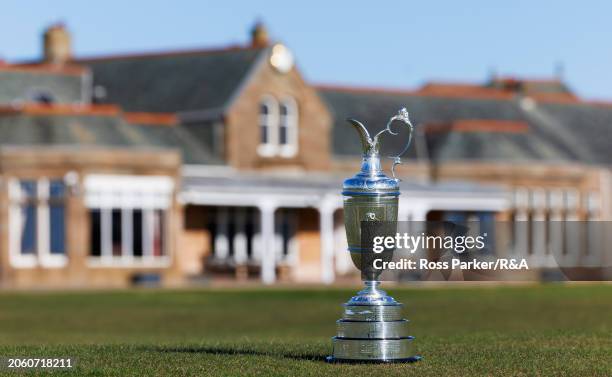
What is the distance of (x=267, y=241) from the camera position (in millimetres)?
52625

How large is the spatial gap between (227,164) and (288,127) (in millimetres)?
2841

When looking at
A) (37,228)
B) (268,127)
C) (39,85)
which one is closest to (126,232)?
(37,228)

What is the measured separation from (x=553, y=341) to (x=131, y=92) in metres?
44.5

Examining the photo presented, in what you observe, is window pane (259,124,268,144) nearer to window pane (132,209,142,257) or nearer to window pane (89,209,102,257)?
window pane (132,209,142,257)

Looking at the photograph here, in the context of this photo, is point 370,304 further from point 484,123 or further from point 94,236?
point 484,123

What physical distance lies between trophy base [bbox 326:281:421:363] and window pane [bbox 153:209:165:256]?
3675 cm

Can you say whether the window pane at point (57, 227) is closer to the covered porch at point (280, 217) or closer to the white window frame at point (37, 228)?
the white window frame at point (37, 228)

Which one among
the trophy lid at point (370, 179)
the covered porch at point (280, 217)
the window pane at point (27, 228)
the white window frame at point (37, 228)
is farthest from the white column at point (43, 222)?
the trophy lid at point (370, 179)

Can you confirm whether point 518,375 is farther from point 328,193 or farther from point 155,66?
point 155,66

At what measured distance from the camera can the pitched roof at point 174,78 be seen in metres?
57.5

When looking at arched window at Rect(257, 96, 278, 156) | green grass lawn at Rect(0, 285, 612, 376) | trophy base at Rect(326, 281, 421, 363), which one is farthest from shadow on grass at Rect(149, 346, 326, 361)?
arched window at Rect(257, 96, 278, 156)

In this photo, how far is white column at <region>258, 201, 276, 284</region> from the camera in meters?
52.6

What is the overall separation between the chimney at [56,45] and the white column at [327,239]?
15.3m

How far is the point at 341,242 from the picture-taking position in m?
57.7
